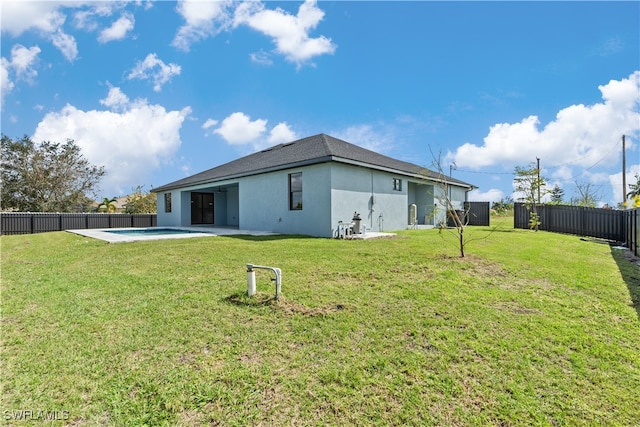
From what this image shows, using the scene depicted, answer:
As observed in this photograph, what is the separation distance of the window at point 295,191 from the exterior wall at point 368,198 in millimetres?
1797

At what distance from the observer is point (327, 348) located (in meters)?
2.91

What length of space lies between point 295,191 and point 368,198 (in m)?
3.17

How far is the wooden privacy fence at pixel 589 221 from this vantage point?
9.36m

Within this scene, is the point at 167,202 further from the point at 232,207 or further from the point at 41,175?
the point at 41,175

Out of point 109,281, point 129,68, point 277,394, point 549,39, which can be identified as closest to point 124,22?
point 129,68

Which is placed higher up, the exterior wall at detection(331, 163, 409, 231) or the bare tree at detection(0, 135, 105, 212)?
the bare tree at detection(0, 135, 105, 212)

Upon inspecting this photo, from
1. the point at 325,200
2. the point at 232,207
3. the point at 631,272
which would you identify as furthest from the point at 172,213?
the point at 631,272

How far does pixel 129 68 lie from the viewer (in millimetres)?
11836

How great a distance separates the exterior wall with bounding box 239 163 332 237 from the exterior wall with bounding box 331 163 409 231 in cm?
46

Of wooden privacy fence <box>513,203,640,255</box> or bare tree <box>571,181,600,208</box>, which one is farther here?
bare tree <box>571,181,600,208</box>

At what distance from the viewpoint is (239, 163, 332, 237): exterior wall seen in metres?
11.4

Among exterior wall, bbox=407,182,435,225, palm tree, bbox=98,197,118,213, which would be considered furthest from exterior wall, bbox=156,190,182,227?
exterior wall, bbox=407,182,435,225

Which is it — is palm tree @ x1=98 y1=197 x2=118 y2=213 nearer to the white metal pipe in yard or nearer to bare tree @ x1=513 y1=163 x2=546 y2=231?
the white metal pipe in yard

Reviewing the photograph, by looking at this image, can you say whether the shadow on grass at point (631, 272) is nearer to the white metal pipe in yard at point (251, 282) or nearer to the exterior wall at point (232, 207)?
the white metal pipe in yard at point (251, 282)
